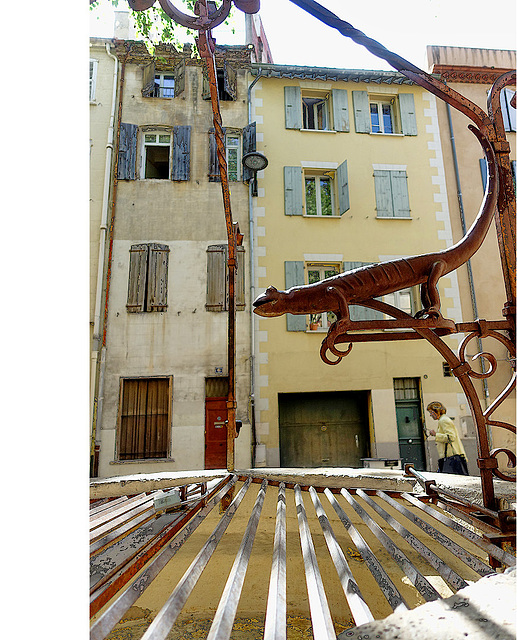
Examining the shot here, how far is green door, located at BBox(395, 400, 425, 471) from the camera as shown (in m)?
9.55

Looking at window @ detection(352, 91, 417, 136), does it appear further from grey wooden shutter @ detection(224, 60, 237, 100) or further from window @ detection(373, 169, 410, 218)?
grey wooden shutter @ detection(224, 60, 237, 100)

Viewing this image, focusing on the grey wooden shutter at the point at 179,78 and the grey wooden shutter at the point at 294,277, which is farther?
the grey wooden shutter at the point at 179,78

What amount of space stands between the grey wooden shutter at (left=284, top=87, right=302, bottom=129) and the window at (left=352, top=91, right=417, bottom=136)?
139 centimetres

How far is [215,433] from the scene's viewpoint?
944cm

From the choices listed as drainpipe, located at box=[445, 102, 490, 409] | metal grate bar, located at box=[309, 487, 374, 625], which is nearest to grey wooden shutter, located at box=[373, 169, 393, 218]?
drainpipe, located at box=[445, 102, 490, 409]

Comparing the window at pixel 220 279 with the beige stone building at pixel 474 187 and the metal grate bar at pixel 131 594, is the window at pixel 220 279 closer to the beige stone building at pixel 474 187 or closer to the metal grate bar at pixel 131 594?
the beige stone building at pixel 474 187

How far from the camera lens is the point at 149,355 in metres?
9.62

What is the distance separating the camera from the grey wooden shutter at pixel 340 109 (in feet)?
36.8

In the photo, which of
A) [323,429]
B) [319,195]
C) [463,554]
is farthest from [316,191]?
[463,554]

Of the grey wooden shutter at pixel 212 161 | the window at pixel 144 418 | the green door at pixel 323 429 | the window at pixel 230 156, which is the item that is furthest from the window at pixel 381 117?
the window at pixel 144 418

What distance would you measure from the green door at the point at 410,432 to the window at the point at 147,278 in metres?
5.59
